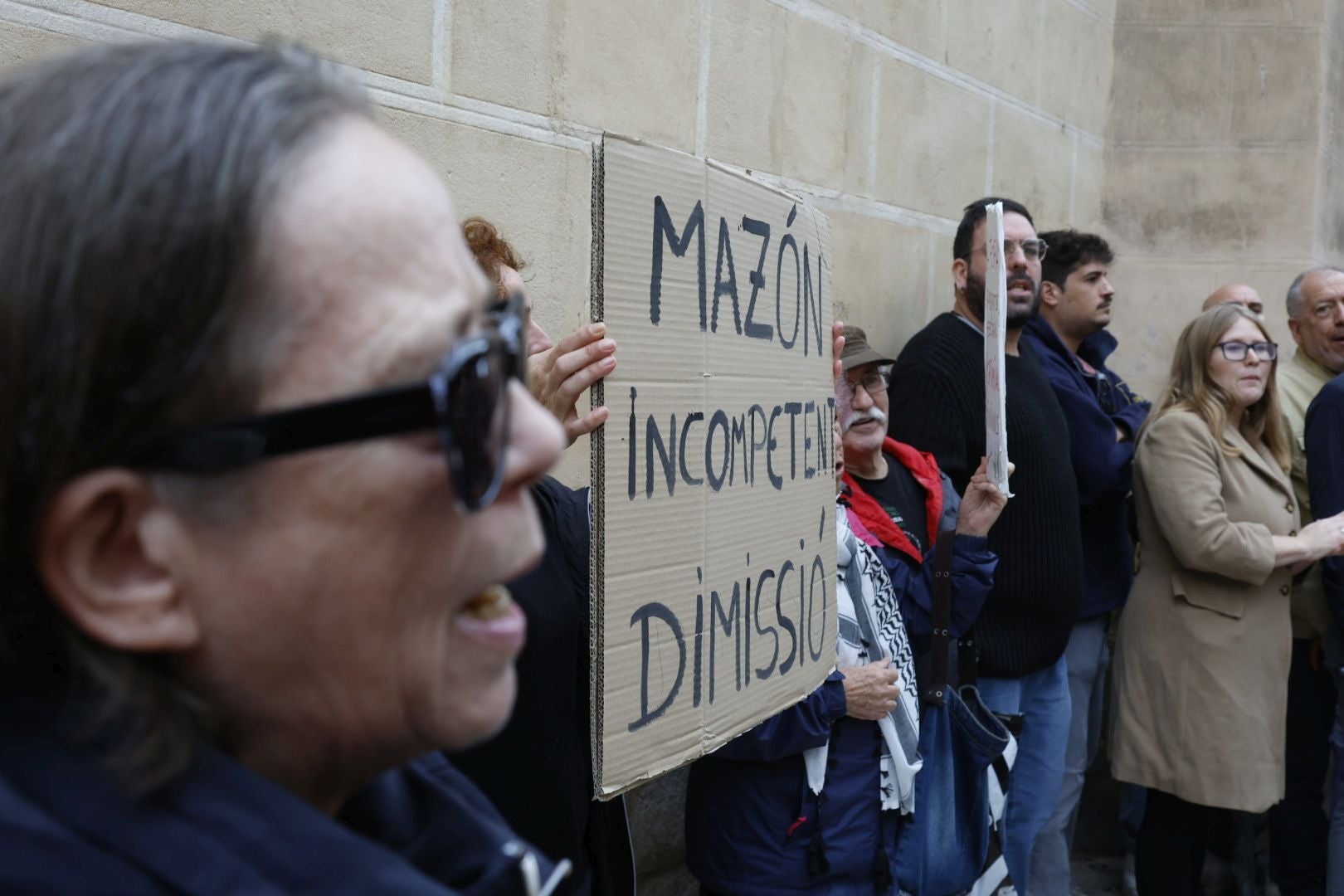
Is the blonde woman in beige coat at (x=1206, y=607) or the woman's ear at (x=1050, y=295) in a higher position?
the woman's ear at (x=1050, y=295)

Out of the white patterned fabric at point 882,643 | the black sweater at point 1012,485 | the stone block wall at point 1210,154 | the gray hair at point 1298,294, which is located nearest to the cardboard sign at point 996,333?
the white patterned fabric at point 882,643

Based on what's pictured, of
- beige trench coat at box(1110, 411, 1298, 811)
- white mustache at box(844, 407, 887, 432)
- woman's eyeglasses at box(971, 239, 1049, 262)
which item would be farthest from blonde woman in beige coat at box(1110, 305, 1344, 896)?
white mustache at box(844, 407, 887, 432)

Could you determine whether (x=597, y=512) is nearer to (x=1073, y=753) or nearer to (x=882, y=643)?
(x=882, y=643)

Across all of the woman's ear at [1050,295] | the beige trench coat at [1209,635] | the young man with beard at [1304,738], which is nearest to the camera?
the beige trench coat at [1209,635]

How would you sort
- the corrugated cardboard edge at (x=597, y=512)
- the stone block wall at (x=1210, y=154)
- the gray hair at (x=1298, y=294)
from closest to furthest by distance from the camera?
the corrugated cardboard edge at (x=597, y=512) → the gray hair at (x=1298, y=294) → the stone block wall at (x=1210, y=154)

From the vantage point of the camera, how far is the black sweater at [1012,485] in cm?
371

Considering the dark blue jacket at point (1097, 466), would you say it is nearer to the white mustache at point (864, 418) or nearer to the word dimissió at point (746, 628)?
the white mustache at point (864, 418)

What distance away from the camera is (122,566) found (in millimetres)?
690

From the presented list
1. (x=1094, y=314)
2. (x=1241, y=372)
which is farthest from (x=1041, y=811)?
(x=1094, y=314)

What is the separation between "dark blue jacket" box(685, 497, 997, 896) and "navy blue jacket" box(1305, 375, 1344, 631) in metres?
2.15

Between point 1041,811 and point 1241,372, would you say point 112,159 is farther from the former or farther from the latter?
point 1241,372

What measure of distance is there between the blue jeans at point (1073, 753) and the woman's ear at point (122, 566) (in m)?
3.81

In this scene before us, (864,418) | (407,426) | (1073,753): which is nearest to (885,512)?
(864,418)

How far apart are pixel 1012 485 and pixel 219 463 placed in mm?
3358
